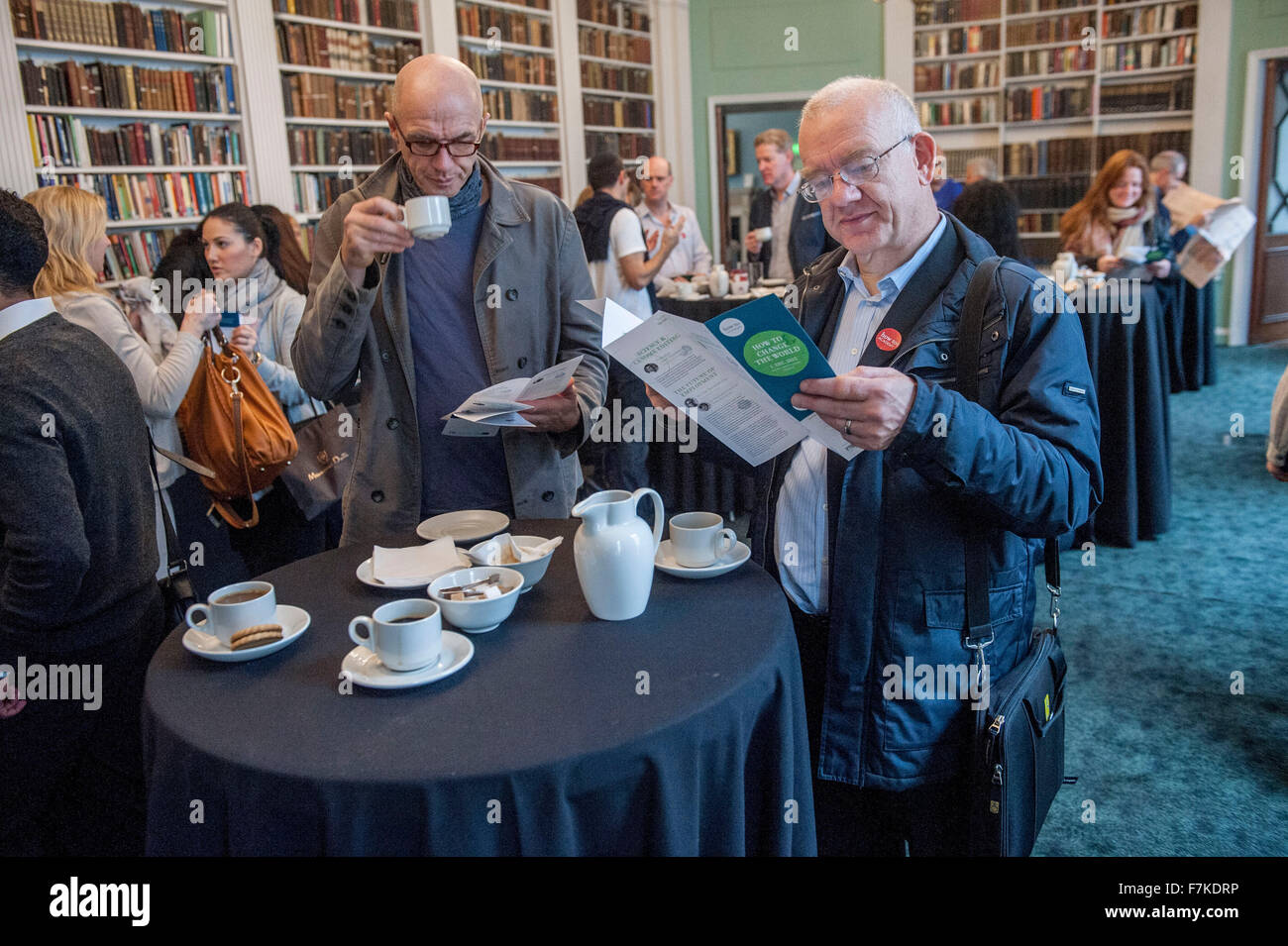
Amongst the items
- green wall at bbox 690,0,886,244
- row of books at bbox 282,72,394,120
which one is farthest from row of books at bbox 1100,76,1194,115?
row of books at bbox 282,72,394,120

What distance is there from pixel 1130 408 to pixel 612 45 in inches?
270

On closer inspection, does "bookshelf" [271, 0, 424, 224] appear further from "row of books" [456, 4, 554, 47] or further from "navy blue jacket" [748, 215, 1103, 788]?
"navy blue jacket" [748, 215, 1103, 788]

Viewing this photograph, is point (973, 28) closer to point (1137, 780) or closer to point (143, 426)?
point (1137, 780)

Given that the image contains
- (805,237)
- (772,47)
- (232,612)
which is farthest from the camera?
(772,47)

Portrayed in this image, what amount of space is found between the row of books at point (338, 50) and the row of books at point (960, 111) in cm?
498

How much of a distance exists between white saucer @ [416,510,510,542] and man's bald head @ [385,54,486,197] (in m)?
0.69

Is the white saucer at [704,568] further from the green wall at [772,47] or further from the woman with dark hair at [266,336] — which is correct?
the green wall at [772,47]

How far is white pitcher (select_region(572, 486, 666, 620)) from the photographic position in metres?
1.45

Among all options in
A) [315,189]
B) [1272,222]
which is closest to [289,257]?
[315,189]

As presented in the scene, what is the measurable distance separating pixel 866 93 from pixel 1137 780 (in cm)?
196

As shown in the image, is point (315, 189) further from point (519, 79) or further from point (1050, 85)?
point (1050, 85)

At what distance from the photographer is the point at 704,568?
1.67 m

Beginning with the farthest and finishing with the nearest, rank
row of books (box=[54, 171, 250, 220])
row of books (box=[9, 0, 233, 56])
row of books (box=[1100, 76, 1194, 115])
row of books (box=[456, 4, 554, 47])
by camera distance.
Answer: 1. row of books (box=[1100, 76, 1194, 115])
2. row of books (box=[456, 4, 554, 47])
3. row of books (box=[54, 171, 250, 220])
4. row of books (box=[9, 0, 233, 56])
